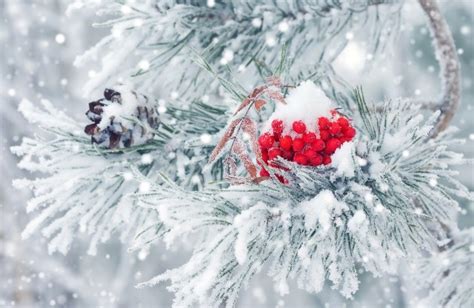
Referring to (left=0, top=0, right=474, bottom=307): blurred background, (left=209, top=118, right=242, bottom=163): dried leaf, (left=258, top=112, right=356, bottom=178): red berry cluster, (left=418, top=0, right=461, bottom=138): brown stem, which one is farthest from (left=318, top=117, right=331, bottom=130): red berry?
(left=0, top=0, right=474, bottom=307): blurred background

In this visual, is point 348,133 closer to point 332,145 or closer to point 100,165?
point 332,145

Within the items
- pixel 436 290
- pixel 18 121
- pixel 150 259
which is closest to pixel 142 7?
pixel 436 290

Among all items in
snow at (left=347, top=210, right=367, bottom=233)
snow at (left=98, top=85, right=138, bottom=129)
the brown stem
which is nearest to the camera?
snow at (left=347, top=210, right=367, bottom=233)

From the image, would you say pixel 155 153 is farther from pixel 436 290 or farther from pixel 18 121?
pixel 18 121

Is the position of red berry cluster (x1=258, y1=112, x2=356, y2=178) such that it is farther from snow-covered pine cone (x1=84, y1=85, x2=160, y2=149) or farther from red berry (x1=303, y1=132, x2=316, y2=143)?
snow-covered pine cone (x1=84, y1=85, x2=160, y2=149)

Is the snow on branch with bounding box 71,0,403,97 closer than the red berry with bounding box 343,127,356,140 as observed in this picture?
No

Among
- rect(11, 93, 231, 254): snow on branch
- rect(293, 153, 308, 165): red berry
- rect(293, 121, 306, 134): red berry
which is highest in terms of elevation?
rect(11, 93, 231, 254): snow on branch
